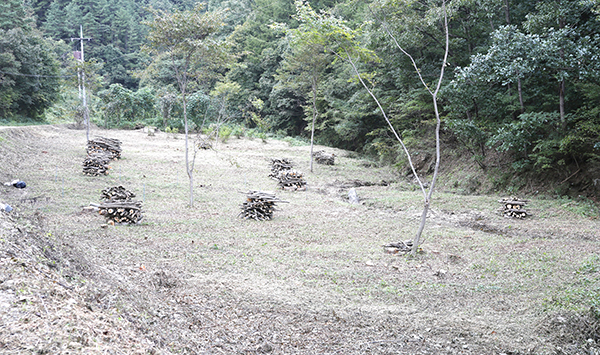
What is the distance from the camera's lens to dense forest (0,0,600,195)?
1139 cm

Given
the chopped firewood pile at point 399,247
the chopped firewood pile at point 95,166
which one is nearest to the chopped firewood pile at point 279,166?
the chopped firewood pile at point 95,166

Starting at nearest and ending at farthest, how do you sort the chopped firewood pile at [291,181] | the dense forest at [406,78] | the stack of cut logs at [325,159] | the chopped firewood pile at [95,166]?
the dense forest at [406,78] < the chopped firewood pile at [95,166] < the chopped firewood pile at [291,181] < the stack of cut logs at [325,159]

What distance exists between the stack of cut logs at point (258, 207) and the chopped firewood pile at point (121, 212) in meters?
3.10

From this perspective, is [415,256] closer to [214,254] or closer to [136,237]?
[214,254]

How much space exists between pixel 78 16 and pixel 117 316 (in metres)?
77.0

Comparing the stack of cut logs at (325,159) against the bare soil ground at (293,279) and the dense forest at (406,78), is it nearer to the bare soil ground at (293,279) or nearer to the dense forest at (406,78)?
the dense forest at (406,78)

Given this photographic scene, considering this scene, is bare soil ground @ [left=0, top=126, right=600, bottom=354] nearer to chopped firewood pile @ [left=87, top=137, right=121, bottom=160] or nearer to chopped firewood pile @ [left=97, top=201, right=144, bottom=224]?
chopped firewood pile @ [left=97, top=201, right=144, bottom=224]

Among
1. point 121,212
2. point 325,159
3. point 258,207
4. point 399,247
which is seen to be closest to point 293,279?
point 399,247

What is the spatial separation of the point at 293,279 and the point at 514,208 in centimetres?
847

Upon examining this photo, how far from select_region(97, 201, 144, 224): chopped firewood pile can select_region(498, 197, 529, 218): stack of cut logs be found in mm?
10767

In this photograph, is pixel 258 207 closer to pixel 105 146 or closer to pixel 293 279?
pixel 293 279

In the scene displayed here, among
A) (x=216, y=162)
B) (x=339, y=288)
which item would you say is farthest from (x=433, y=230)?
(x=216, y=162)

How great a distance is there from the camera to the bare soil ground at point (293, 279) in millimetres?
3805

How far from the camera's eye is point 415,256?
26.4 feet
